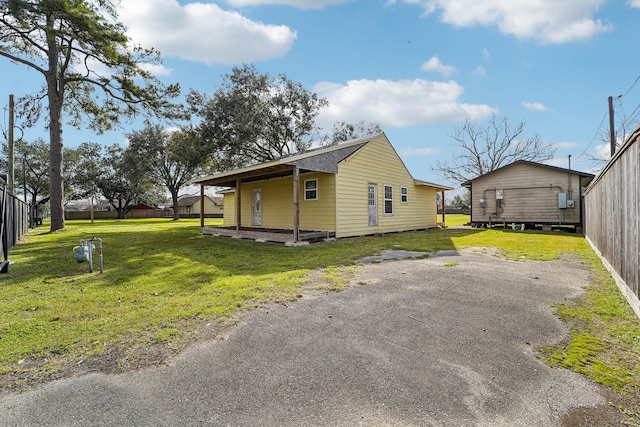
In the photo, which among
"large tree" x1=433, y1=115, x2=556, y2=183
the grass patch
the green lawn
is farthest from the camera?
"large tree" x1=433, y1=115, x2=556, y2=183

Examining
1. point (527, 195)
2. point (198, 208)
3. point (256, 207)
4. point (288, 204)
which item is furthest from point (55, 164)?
point (198, 208)

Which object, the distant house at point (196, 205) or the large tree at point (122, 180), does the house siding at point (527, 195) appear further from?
the distant house at point (196, 205)

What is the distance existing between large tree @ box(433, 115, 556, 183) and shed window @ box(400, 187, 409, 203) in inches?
801

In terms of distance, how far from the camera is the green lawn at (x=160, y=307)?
273cm

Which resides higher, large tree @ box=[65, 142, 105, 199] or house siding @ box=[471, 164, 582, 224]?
→ large tree @ box=[65, 142, 105, 199]

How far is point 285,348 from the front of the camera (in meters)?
2.90

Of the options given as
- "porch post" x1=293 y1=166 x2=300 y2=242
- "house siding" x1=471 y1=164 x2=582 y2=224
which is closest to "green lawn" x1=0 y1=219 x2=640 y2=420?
"porch post" x1=293 y1=166 x2=300 y2=242

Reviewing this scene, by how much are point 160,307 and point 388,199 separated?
472 inches

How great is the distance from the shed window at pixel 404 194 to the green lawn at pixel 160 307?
7892 mm

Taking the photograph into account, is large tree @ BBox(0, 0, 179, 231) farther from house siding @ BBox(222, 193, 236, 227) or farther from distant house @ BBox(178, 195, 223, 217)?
distant house @ BBox(178, 195, 223, 217)

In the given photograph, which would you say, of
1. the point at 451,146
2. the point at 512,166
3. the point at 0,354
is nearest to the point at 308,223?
the point at 0,354

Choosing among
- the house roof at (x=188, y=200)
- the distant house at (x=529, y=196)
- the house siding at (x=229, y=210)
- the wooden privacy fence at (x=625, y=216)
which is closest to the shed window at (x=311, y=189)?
the house siding at (x=229, y=210)

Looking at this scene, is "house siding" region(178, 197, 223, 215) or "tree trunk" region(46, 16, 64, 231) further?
"house siding" region(178, 197, 223, 215)

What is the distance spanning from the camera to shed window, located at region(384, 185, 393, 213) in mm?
14438
